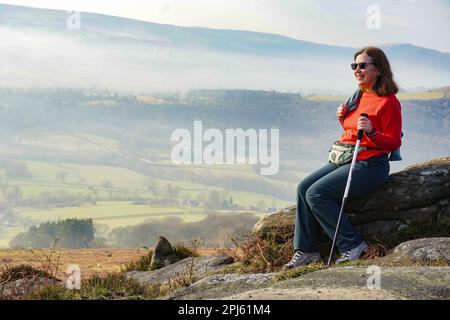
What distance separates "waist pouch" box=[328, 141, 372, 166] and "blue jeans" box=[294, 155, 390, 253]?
0.11m

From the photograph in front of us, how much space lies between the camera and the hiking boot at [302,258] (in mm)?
14578

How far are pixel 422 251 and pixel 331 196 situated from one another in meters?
1.71

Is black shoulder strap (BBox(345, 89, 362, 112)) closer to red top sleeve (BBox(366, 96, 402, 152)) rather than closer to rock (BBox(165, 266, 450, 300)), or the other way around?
red top sleeve (BBox(366, 96, 402, 152))

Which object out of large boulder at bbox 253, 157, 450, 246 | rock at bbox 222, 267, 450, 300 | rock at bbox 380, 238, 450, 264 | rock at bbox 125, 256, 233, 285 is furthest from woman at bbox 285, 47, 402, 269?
rock at bbox 125, 256, 233, 285

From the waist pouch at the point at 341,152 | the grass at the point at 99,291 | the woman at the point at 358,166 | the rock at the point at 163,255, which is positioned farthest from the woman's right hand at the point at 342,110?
the rock at the point at 163,255

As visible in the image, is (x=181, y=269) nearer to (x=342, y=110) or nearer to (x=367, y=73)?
(x=342, y=110)

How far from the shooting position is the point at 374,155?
46.0 feet

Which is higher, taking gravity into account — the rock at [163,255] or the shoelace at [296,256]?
the shoelace at [296,256]

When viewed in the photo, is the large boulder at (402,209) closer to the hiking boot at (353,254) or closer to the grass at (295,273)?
the hiking boot at (353,254)

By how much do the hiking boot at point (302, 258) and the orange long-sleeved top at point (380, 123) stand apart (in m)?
1.93

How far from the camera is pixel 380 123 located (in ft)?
45.2

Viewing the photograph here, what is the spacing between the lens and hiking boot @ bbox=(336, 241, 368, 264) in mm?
14211

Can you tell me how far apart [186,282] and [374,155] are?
144 inches
